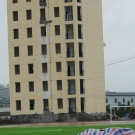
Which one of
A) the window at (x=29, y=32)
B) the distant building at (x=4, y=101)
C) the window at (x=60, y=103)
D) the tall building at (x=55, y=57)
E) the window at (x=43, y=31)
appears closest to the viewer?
the tall building at (x=55, y=57)

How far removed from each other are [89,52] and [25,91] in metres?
10.0

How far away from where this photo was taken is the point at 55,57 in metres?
62.9

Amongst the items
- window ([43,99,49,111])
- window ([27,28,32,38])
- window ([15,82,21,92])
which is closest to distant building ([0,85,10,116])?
window ([15,82,21,92])

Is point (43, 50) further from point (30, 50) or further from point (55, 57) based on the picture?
point (55, 57)

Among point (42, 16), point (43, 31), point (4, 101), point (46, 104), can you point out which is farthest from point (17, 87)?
point (4, 101)

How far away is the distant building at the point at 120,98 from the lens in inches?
4215

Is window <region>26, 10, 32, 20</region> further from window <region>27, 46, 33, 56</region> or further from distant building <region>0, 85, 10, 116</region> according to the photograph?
distant building <region>0, 85, 10, 116</region>

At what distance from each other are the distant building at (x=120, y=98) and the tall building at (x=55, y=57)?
137 feet

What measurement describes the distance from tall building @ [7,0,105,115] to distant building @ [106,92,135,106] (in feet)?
137

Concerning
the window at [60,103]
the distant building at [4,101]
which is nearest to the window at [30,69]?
the window at [60,103]

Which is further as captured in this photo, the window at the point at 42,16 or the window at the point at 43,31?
the window at the point at 43,31

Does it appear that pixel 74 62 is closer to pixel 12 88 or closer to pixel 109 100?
pixel 12 88

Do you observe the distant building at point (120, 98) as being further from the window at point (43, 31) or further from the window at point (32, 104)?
the window at point (43, 31)

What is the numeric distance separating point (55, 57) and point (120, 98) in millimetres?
48389
